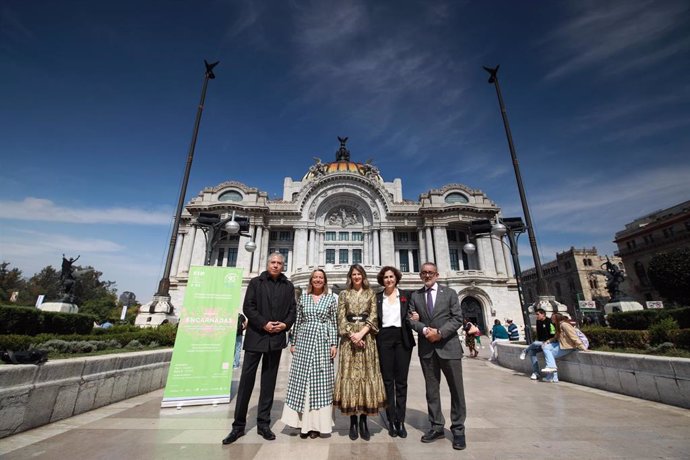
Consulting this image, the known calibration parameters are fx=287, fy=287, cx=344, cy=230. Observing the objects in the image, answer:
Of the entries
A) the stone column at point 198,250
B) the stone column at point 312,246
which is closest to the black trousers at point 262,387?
the stone column at point 312,246

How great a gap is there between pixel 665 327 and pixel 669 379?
2435 mm

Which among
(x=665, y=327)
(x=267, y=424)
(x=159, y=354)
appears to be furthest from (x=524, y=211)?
(x=159, y=354)

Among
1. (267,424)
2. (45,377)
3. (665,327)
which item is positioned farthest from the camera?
(665,327)

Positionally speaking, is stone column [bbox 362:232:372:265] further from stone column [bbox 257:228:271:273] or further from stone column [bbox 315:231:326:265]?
stone column [bbox 257:228:271:273]

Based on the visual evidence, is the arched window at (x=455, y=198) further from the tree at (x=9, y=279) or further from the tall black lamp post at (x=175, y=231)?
the tree at (x=9, y=279)

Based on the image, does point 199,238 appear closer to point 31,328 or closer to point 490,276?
point 31,328

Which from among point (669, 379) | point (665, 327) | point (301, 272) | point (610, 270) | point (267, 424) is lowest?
point (267, 424)

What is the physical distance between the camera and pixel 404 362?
413cm

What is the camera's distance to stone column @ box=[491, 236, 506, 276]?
32469mm

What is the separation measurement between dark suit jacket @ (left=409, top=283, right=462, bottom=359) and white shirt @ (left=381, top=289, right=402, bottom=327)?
0.22 metres

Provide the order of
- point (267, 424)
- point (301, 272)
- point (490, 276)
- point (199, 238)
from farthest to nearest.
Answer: point (199, 238), point (490, 276), point (301, 272), point (267, 424)

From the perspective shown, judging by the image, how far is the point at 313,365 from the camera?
13.1 ft

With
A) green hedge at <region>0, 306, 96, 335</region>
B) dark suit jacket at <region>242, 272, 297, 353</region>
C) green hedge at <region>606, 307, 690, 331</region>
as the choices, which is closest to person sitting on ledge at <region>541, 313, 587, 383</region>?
green hedge at <region>606, 307, 690, 331</region>

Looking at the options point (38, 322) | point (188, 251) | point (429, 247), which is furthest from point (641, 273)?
point (38, 322)
